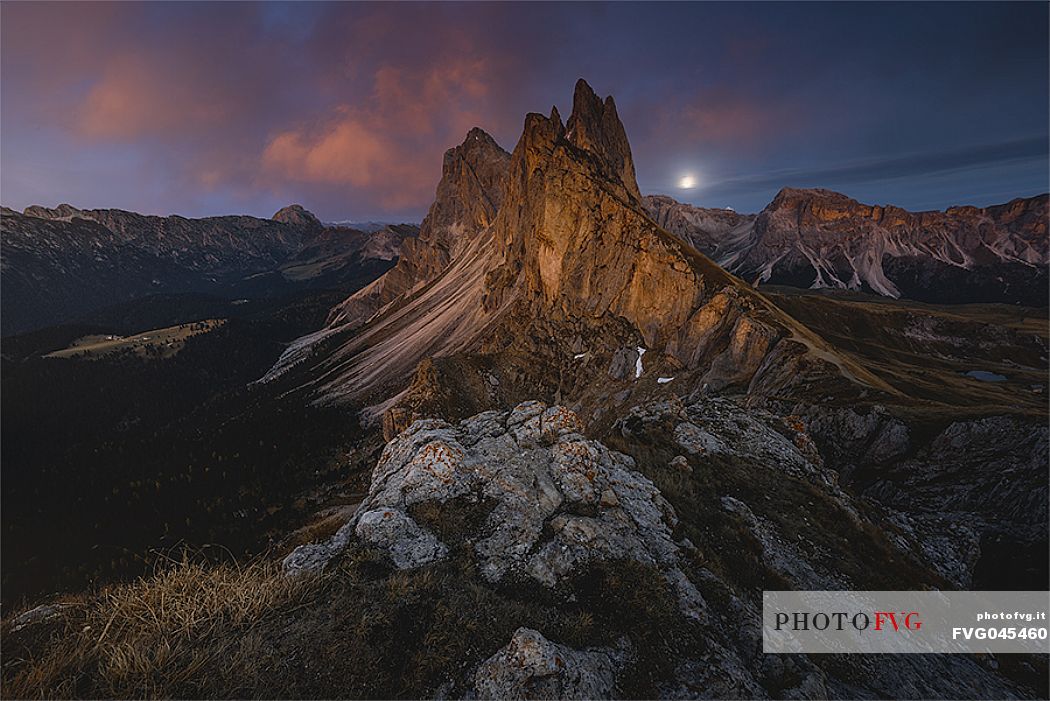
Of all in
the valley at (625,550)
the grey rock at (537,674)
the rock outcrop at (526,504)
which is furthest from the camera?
the rock outcrop at (526,504)

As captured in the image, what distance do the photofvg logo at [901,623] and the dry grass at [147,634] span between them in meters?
10.2

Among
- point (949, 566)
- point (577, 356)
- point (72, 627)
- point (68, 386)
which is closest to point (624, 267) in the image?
point (577, 356)

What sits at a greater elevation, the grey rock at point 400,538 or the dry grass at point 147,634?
the dry grass at point 147,634

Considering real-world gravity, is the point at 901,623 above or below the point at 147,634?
below

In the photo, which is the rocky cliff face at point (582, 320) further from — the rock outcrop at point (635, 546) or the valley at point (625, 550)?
the rock outcrop at point (635, 546)

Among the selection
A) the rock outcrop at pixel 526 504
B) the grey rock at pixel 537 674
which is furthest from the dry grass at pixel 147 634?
the grey rock at pixel 537 674

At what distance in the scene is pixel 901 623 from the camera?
39.4 ft

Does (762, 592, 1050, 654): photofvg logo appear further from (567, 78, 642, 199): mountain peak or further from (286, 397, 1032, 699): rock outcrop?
(567, 78, 642, 199): mountain peak

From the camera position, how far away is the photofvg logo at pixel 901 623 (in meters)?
9.88

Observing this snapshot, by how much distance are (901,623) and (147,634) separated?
18428 millimetres

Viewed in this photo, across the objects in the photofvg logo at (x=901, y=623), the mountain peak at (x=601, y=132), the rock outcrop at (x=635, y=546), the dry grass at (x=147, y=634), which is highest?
the mountain peak at (x=601, y=132)

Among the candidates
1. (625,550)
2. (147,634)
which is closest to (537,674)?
(625,550)

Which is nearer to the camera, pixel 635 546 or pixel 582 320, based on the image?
pixel 635 546

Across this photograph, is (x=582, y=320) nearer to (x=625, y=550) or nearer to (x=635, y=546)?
(x=635, y=546)
